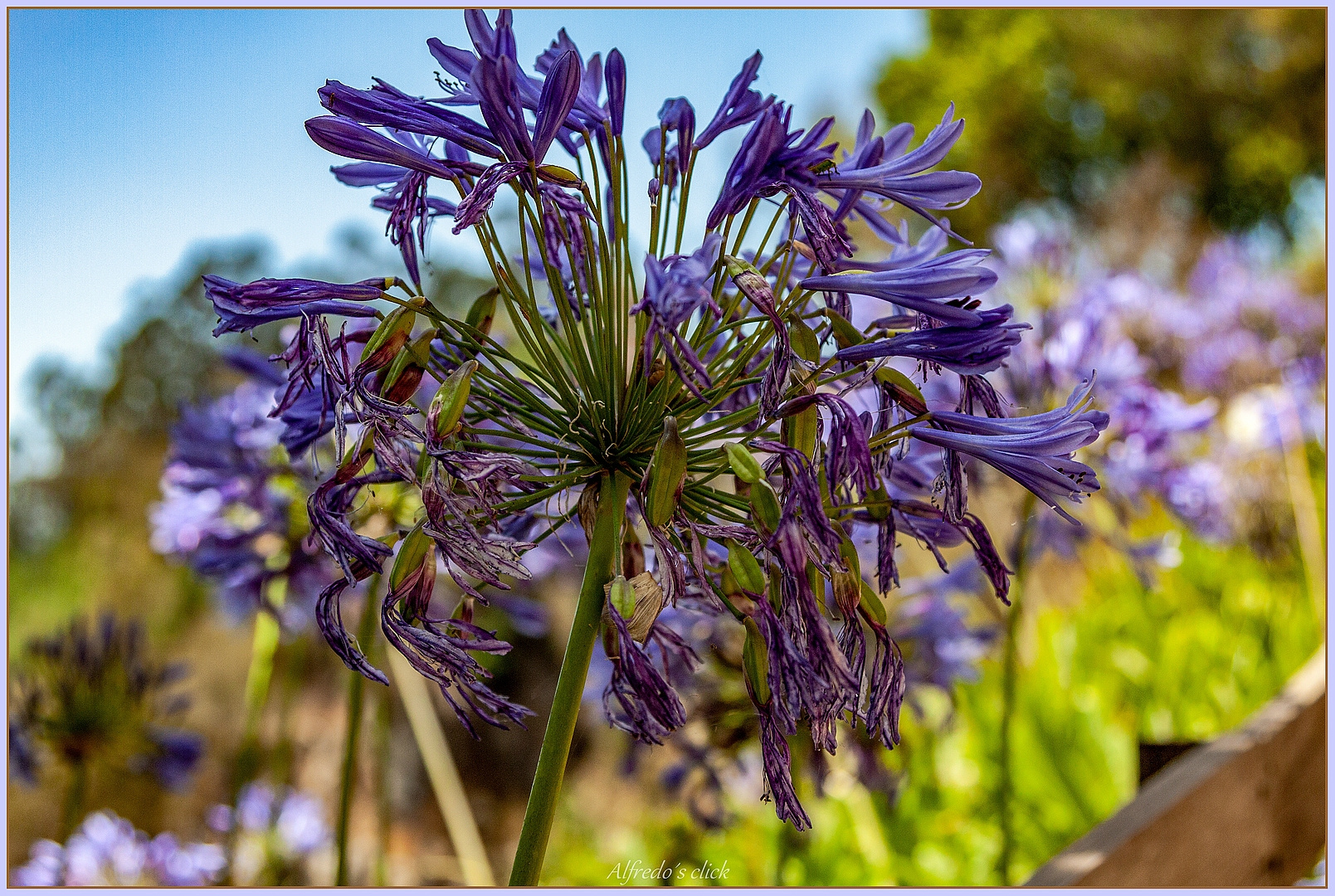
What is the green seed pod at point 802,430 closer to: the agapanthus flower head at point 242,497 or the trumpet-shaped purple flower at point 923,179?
the trumpet-shaped purple flower at point 923,179

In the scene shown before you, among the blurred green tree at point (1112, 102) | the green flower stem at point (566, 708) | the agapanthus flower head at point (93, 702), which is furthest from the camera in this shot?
the blurred green tree at point (1112, 102)

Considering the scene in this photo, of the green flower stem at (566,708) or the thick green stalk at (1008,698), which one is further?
the thick green stalk at (1008,698)

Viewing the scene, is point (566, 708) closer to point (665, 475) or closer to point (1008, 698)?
point (665, 475)

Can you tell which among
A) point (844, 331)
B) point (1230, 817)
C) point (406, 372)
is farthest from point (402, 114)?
point (1230, 817)

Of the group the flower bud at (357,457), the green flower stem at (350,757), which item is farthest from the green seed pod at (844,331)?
the green flower stem at (350,757)

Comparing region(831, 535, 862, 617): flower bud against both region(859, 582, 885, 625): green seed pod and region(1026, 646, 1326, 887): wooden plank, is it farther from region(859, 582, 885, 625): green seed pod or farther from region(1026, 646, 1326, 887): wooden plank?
region(1026, 646, 1326, 887): wooden plank
